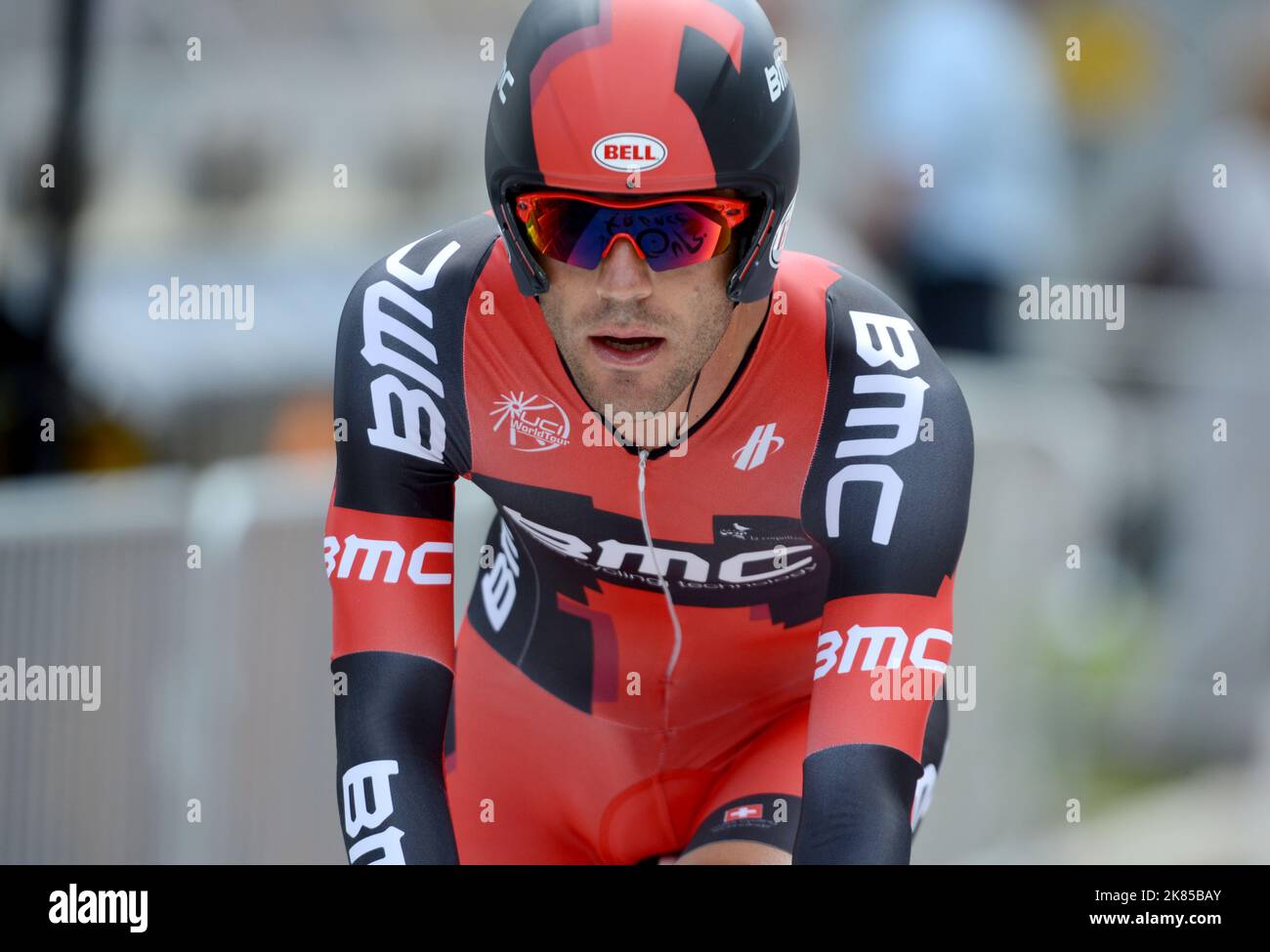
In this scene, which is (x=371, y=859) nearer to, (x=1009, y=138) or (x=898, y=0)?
(x=1009, y=138)

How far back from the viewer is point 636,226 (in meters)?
2.86

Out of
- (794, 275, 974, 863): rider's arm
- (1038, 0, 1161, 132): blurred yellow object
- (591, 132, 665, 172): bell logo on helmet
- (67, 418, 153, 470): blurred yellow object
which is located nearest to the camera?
(591, 132, 665, 172): bell logo on helmet

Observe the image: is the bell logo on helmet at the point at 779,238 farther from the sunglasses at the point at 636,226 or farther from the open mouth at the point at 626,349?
the open mouth at the point at 626,349

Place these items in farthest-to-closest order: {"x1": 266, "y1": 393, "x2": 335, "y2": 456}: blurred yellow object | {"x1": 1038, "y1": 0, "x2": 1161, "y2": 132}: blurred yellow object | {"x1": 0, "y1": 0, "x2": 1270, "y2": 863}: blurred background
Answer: {"x1": 1038, "y1": 0, "x2": 1161, "y2": 132}: blurred yellow object, {"x1": 266, "y1": 393, "x2": 335, "y2": 456}: blurred yellow object, {"x1": 0, "y1": 0, "x2": 1270, "y2": 863}: blurred background

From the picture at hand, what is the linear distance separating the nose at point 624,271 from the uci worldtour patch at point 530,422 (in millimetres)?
513

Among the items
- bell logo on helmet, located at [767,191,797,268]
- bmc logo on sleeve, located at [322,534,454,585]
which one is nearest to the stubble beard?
bell logo on helmet, located at [767,191,797,268]

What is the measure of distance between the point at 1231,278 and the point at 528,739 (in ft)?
17.4

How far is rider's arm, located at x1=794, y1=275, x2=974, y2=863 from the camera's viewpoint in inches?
116

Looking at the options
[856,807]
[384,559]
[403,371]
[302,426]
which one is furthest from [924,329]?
[856,807]

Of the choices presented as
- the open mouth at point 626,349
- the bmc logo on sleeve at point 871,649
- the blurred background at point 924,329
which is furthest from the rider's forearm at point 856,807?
the blurred background at point 924,329

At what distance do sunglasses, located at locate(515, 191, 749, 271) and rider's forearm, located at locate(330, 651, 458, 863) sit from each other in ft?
2.63

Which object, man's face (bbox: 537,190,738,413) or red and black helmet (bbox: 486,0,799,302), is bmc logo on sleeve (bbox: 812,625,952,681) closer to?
man's face (bbox: 537,190,738,413)

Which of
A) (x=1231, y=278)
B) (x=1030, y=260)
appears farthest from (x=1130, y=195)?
(x=1030, y=260)

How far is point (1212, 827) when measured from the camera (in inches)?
304
